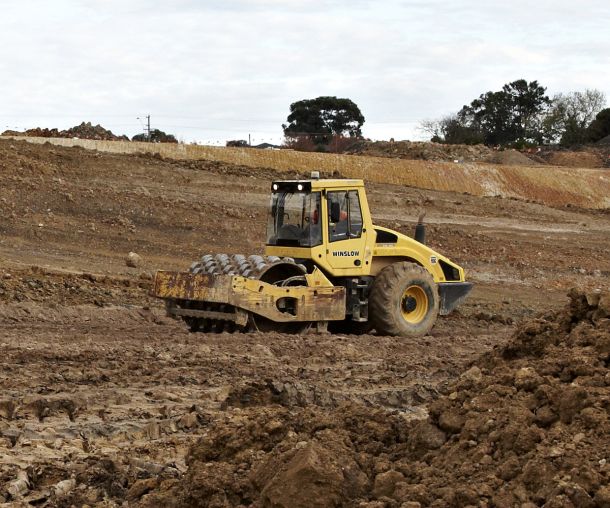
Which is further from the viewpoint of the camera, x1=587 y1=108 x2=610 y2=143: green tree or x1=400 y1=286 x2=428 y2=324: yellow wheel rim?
x1=587 y1=108 x2=610 y2=143: green tree

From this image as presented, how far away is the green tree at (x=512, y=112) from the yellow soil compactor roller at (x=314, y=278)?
52705 mm

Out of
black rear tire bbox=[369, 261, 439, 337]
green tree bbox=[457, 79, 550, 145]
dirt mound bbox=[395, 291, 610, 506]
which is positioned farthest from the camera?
green tree bbox=[457, 79, 550, 145]

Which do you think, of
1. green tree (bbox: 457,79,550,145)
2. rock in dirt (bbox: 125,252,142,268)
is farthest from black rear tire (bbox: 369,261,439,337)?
green tree (bbox: 457,79,550,145)

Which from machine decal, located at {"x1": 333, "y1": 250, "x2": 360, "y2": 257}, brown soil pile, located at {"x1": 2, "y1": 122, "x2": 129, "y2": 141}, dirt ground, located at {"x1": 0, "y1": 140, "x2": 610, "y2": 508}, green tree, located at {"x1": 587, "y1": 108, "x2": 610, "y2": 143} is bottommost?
dirt ground, located at {"x1": 0, "y1": 140, "x2": 610, "y2": 508}

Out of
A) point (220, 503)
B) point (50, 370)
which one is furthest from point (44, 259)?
point (220, 503)

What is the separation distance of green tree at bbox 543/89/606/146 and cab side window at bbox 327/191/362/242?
47.6 metres

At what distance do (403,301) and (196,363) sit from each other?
4.05m

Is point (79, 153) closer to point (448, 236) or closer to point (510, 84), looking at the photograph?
point (448, 236)

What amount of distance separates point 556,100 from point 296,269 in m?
58.2

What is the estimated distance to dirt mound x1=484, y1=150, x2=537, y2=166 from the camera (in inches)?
1790

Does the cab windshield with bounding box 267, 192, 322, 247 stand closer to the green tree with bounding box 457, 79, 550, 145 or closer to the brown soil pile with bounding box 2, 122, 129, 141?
the brown soil pile with bounding box 2, 122, 129, 141

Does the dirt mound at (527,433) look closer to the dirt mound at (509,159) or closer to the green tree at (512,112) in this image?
the dirt mound at (509,159)

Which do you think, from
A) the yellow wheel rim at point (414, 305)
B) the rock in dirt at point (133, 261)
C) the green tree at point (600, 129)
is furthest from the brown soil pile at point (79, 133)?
the green tree at point (600, 129)

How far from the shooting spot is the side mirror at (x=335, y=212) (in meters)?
14.2
